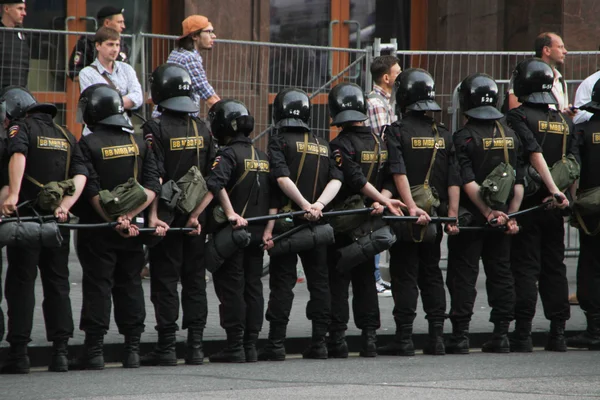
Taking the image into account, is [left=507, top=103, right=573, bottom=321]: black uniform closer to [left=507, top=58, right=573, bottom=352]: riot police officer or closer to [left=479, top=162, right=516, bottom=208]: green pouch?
[left=507, top=58, right=573, bottom=352]: riot police officer

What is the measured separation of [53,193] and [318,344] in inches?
87.7

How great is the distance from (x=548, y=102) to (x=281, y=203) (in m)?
2.25

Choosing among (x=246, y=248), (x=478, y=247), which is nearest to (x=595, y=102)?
(x=478, y=247)

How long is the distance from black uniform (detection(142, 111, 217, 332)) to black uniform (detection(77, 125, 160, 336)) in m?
0.13

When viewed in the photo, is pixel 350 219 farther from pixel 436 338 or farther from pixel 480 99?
pixel 480 99

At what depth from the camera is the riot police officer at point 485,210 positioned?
31.7ft

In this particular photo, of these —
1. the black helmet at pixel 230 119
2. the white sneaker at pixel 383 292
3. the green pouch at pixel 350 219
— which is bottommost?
the white sneaker at pixel 383 292

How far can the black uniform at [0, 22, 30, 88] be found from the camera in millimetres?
10969

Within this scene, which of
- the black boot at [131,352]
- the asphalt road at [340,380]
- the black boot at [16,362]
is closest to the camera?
the asphalt road at [340,380]

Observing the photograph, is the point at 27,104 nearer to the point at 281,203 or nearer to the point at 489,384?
the point at 281,203

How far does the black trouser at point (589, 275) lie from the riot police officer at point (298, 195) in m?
2.12

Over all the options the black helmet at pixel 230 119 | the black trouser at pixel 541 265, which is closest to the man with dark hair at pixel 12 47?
the black helmet at pixel 230 119

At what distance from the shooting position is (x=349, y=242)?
957 cm

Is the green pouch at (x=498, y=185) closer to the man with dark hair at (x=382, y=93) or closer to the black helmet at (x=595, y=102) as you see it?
the black helmet at (x=595, y=102)
